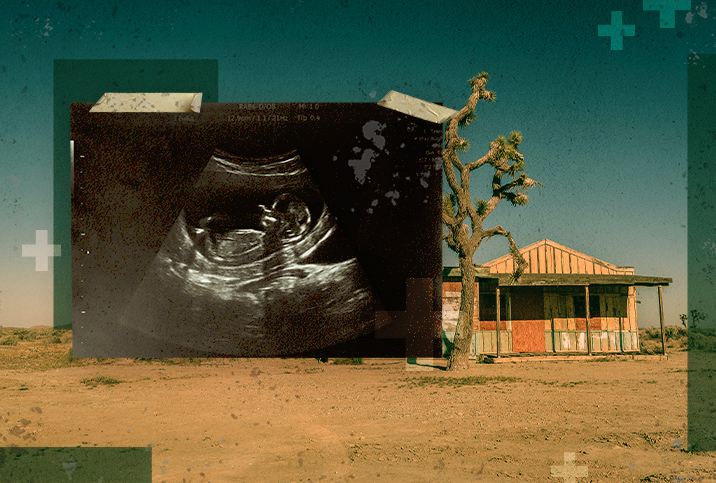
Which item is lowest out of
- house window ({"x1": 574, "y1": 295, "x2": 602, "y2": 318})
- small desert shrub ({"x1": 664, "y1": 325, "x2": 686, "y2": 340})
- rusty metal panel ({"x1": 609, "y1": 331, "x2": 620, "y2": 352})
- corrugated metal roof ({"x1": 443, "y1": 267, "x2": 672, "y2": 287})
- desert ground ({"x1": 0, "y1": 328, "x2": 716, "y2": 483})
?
small desert shrub ({"x1": 664, "y1": 325, "x2": 686, "y2": 340})

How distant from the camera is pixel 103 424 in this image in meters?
8.98

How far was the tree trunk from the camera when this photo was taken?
14.5 meters

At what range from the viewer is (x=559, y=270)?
20.7 m

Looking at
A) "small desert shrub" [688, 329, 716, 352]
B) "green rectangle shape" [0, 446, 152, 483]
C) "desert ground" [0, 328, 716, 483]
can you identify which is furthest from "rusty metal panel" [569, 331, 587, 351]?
"green rectangle shape" [0, 446, 152, 483]

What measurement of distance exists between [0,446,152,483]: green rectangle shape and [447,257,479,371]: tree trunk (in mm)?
9308

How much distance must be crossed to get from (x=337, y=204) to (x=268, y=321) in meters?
0.81

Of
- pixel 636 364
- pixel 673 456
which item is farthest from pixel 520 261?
pixel 673 456

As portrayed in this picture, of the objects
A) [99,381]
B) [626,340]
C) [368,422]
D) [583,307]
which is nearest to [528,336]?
[583,307]

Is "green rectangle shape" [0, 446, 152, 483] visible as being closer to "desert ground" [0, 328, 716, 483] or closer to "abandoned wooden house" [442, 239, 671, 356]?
"desert ground" [0, 328, 716, 483]

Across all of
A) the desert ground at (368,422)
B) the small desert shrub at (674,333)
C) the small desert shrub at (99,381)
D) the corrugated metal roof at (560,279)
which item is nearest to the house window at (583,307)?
the corrugated metal roof at (560,279)

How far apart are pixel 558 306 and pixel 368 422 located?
14.3 metres

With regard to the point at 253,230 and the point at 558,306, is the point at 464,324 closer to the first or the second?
the point at 558,306

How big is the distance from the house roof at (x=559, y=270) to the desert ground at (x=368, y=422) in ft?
13.2

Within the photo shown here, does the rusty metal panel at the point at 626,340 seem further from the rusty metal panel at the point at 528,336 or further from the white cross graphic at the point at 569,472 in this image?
the white cross graphic at the point at 569,472
